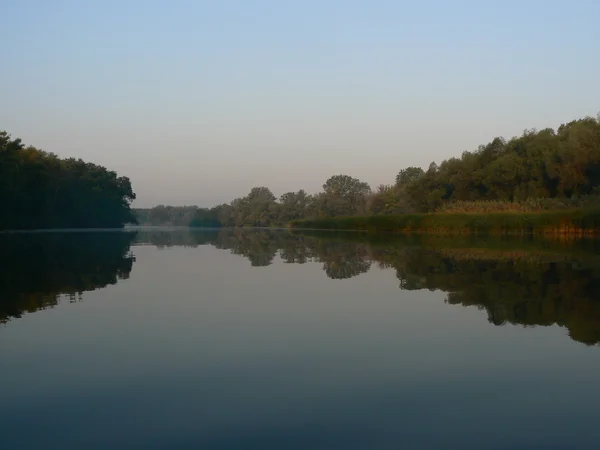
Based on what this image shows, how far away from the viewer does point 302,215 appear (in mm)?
127438

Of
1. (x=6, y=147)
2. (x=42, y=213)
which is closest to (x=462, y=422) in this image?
(x=6, y=147)

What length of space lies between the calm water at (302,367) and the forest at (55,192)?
57308mm

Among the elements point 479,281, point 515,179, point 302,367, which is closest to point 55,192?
point 515,179

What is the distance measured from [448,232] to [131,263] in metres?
33.9

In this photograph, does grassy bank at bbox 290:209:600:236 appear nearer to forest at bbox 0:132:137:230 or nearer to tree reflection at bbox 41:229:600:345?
tree reflection at bbox 41:229:600:345

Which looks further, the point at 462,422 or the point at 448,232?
the point at 448,232

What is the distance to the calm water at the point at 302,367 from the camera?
4.15m

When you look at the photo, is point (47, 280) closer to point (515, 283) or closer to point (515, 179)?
point (515, 283)

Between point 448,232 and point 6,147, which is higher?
point 6,147

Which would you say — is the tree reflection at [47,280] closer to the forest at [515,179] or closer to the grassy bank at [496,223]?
the grassy bank at [496,223]

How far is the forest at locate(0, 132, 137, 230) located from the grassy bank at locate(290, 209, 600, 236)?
134ft

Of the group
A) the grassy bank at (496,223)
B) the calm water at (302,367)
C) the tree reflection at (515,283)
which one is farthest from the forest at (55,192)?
the calm water at (302,367)

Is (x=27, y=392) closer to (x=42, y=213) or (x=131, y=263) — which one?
(x=131, y=263)

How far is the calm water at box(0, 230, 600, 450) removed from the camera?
4.15 m
